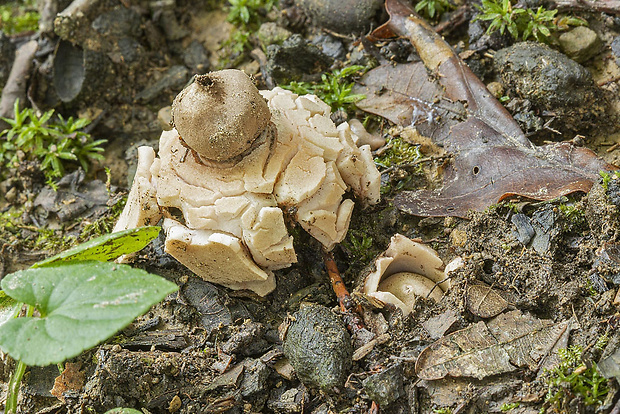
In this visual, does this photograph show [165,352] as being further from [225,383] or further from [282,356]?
[282,356]

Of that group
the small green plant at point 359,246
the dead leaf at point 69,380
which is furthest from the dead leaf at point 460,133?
the dead leaf at point 69,380

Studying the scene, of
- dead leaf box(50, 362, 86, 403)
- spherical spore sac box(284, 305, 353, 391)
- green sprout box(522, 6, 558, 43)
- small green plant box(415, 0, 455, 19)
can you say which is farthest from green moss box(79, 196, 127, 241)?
green sprout box(522, 6, 558, 43)

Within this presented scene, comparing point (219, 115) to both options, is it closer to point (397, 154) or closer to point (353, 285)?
point (353, 285)

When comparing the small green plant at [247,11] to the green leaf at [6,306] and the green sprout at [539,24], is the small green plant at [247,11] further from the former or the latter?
the green leaf at [6,306]

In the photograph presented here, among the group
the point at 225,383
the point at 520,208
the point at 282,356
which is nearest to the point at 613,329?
the point at 520,208

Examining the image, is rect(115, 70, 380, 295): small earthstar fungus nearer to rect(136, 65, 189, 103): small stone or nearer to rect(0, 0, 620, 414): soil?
rect(0, 0, 620, 414): soil

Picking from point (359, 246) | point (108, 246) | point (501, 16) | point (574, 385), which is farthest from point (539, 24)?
point (108, 246)
